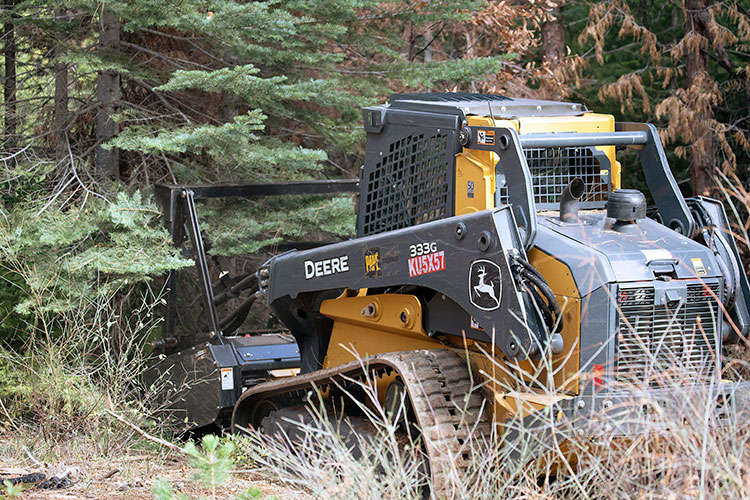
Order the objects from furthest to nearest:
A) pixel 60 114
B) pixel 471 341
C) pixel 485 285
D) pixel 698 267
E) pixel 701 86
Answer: pixel 701 86 → pixel 60 114 → pixel 471 341 → pixel 698 267 → pixel 485 285

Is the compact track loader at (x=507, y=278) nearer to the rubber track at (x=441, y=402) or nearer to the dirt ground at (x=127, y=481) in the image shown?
the rubber track at (x=441, y=402)

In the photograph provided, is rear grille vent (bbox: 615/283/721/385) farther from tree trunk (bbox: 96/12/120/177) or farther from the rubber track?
tree trunk (bbox: 96/12/120/177)

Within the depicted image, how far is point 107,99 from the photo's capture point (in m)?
8.19


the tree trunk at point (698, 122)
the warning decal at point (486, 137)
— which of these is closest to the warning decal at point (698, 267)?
the warning decal at point (486, 137)

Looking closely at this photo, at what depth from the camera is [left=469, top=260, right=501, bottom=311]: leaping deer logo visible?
12.8 ft

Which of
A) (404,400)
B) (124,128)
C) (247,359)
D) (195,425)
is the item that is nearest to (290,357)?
(247,359)

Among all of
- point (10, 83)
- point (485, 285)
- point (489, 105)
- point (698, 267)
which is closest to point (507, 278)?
point (485, 285)

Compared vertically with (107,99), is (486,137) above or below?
below

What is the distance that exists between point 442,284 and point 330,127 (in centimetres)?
505

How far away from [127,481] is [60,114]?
5299mm

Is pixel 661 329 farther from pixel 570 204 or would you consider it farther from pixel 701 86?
pixel 701 86

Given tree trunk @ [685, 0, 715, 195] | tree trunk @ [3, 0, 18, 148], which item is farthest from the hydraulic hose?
tree trunk @ [685, 0, 715, 195]

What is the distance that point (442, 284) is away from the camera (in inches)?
165

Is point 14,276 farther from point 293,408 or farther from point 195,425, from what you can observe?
point 293,408
